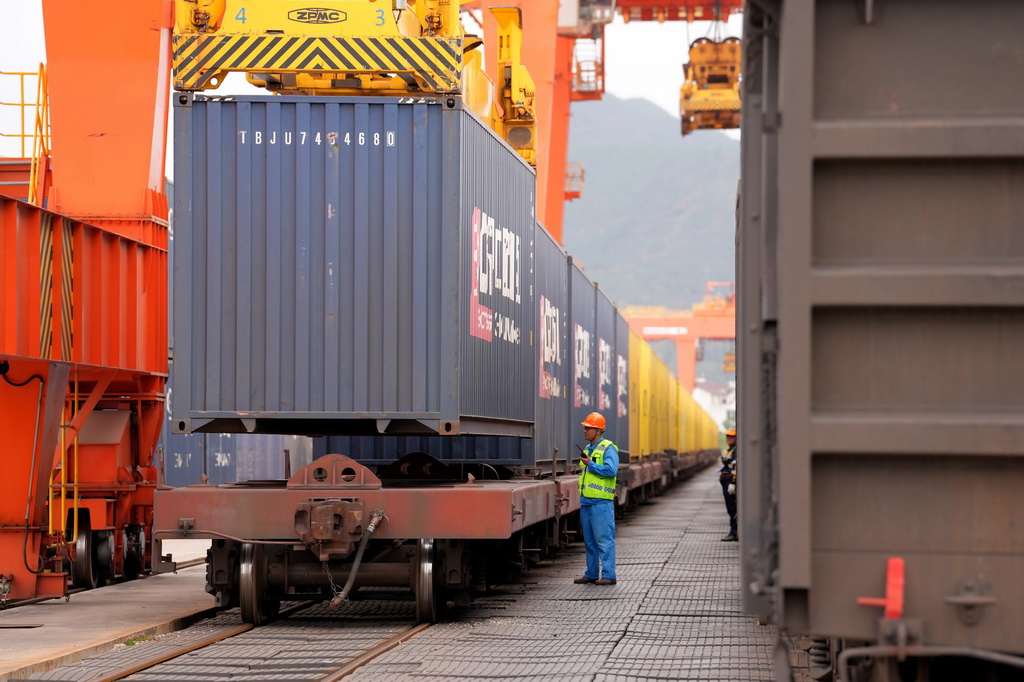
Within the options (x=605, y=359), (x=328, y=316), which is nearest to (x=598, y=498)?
(x=328, y=316)

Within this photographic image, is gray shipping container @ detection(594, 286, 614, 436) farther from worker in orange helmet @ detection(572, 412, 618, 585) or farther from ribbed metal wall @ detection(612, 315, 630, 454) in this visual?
worker in orange helmet @ detection(572, 412, 618, 585)

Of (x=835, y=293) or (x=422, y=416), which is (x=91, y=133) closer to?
(x=422, y=416)

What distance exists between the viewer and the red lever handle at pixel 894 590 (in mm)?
3887

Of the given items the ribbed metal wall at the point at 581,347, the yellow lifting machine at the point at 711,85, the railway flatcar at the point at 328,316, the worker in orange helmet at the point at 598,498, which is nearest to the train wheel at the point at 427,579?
the railway flatcar at the point at 328,316

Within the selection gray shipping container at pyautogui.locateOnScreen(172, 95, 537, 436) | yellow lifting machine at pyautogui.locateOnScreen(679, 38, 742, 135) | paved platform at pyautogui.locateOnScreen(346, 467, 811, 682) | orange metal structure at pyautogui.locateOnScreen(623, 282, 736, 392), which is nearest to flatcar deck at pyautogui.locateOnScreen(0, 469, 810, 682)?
paved platform at pyautogui.locateOnScreen(346, 467, 811, 682)

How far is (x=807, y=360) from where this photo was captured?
3895 millimetres

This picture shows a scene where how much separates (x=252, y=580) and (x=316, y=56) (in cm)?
367

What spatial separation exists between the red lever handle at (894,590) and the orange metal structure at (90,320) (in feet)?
25.8

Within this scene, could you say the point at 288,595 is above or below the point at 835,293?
below

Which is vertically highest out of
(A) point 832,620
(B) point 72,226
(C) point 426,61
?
(C) point 426,61

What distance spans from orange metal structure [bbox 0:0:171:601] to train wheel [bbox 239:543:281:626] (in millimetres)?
2206

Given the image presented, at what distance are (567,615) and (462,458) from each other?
74.5 inches

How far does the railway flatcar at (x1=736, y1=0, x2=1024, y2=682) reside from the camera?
3.89 meters

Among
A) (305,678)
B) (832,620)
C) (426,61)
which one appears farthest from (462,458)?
(832,620)
